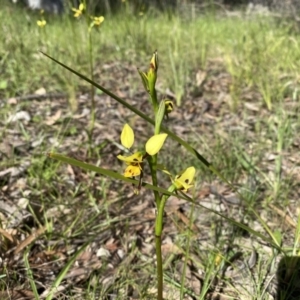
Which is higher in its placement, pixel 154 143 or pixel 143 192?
pixel 154 143

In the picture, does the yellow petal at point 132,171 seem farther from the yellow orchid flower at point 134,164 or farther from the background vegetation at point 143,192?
the background vegetation at point 143,192

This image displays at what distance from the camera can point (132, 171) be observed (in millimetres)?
580

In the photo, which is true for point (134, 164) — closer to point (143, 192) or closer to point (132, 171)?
point (132, 171)

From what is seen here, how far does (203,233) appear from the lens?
1262 millimetres

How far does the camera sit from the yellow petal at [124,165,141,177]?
575 millimetres

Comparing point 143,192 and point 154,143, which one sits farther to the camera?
point 143,192

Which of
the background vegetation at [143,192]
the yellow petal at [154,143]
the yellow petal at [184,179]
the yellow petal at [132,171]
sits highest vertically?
the yellow petal at [154,143]

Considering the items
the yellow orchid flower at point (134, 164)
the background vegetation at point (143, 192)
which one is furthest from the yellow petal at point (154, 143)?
the background vegetation at point (143, 192)

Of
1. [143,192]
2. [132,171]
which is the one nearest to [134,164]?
[132,171]

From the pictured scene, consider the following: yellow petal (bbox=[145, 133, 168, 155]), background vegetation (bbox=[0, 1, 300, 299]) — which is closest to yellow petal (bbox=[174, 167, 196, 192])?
yellow petal (bbox=[145, 133, 168, 155])

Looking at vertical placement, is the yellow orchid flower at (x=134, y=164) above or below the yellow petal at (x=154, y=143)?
below

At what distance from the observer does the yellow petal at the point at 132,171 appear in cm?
57

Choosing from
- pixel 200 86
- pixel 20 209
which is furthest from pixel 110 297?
pixel 200 86

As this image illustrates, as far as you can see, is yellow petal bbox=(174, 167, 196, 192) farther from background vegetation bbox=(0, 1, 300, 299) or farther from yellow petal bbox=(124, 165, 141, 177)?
background vegetation bbox=(0, 1, 300, 299)
